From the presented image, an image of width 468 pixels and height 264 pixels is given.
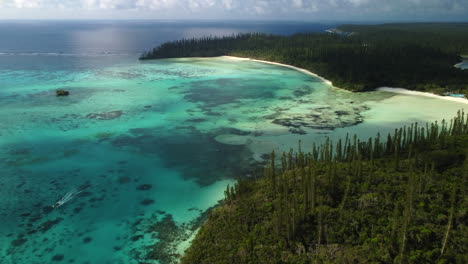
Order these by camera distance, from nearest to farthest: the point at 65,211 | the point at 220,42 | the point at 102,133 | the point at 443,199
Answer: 1. the point at 443,199
2. the point at 65,211
3. the point at 102,133
4. the point at 220,42

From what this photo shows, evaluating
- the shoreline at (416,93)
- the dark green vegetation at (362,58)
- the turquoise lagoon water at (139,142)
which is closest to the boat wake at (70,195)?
the turquoise lagoon water at (139,142)

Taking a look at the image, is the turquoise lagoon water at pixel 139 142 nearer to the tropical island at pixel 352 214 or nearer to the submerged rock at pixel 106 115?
the submerged rock at pixel 106 115

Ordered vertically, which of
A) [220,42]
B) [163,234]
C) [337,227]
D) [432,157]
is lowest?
[163,234]

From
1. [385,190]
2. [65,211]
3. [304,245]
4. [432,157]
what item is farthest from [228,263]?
[432,157]

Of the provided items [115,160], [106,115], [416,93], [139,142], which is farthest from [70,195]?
[416,93]

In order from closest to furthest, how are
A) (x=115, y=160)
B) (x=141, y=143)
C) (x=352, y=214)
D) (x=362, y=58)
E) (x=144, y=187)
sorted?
(x=352, y=214), (x=144, y=187), (x=115, y=160), (x=141, y=143), (x=362, y=58)

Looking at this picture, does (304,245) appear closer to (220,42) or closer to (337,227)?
(337,227)

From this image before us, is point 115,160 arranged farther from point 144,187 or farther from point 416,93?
point 416,93
